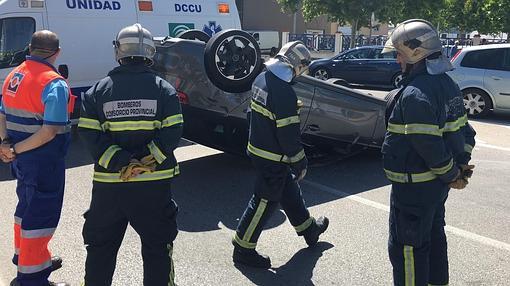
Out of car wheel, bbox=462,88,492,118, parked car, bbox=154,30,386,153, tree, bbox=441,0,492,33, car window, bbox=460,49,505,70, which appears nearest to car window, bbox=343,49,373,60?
car window, bbox=460,49,505,70

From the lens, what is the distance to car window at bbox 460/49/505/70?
1061cm

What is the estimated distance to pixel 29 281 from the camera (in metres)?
3.30

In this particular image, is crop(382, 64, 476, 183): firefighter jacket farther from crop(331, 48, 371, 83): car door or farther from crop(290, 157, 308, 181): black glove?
crop(331, 48, 371, 83): car door

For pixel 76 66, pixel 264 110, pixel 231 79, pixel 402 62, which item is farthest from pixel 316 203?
pixel 76 66

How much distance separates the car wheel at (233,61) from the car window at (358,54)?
11379mm

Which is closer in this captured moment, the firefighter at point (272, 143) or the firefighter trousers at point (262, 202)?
the firefighter at point (272, 143)

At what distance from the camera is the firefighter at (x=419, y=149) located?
277 cm

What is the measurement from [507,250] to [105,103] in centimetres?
357

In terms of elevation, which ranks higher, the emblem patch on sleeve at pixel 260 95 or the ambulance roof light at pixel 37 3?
the ambulance roof light at pixel 37 3

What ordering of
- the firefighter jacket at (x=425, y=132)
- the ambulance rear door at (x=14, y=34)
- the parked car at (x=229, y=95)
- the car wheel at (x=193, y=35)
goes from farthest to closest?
the ambulance rear door at (x=14, y=34), the car wheel at (x=193, y=35), the parked car at (x=229, y=95), the firefighter jacket at (x=425, y=132)

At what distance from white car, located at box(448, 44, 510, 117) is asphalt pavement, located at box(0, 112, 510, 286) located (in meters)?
3.77

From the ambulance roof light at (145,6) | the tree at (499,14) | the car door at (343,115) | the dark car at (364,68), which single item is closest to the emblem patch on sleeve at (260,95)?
the car door at (343,115)

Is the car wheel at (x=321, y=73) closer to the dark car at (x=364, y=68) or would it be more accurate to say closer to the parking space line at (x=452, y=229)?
the dark car at (x=364, y=68)

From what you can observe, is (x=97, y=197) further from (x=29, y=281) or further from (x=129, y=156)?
(x=29, y=281)
